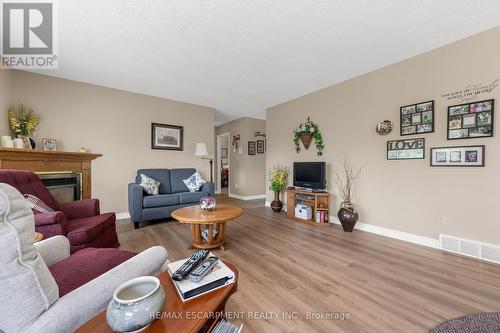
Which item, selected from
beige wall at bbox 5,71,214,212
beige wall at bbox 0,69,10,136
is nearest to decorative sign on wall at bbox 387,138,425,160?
beige wall at bbox 5,71,214,212

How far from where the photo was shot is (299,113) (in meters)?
4.19

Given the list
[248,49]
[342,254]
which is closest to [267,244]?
[342,254]

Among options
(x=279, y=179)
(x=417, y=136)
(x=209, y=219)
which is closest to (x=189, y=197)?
(x=209, y=219)

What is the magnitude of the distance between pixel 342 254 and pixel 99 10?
3.47 meters

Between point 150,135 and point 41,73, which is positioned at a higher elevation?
point 41,73

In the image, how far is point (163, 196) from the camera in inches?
135

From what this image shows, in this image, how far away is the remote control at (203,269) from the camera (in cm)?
85

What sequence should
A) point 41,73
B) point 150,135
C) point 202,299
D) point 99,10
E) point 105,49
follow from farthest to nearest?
point 150,135 → point 41,73 → point 105,49 → point 99,10 → point 202,299

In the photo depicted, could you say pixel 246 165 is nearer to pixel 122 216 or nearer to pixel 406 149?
pixel 122 216

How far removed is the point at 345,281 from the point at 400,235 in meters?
1.58

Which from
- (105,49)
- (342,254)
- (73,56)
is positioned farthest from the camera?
(73,56)

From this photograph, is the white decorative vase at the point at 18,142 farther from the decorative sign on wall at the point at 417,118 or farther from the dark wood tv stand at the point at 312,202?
the decorative sign on wall at the point at 417,118

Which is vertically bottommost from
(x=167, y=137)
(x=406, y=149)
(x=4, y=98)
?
(x=406, y=149)

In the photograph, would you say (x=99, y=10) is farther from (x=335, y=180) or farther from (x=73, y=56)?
(x=335, y=180)
